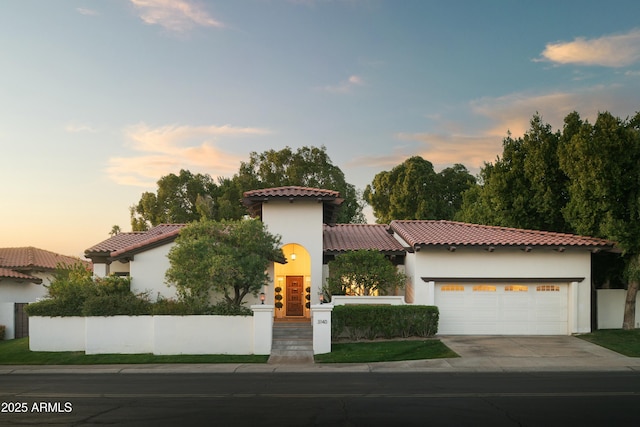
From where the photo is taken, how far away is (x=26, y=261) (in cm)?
3788

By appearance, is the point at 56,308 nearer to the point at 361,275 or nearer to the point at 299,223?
the point at 299,223

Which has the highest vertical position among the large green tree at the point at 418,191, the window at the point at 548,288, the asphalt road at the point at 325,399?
the large green tree at the point at 418,191

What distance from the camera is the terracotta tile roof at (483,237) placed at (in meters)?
25.6

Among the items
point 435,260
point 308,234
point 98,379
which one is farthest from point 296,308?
point 98,379

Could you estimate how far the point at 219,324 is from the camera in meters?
22.1

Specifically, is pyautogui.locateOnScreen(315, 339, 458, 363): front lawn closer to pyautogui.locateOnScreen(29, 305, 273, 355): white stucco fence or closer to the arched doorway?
pyautogui.locateOnScreen(29, 305, 273, 355): white stucco fence

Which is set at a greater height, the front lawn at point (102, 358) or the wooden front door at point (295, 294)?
the wooden front door at point (295, 294)

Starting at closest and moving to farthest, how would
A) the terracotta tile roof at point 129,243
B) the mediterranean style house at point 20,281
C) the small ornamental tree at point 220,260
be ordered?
the small ornamental tree at point 220,260 < the terracotta tile roof at point 129,243 < the mediterranean style house at point 20,281

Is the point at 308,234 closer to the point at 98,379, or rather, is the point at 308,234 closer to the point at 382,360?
the point at 382,360

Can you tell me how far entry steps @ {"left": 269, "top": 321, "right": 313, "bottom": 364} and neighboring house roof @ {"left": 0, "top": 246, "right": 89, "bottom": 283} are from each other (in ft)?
52.8

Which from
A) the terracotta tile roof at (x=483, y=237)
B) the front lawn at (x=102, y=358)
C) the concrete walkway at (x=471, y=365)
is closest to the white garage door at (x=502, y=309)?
the terracotta tile roof at (x=483, y=237)

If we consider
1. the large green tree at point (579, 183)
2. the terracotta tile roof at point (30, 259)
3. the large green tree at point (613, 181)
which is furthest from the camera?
the terracotta tile roof at point (30, 259)

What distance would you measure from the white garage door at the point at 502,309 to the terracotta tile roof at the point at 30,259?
992 inches

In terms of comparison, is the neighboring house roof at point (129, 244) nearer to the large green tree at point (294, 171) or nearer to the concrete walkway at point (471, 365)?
the concrete walkway at point (471, 365)
